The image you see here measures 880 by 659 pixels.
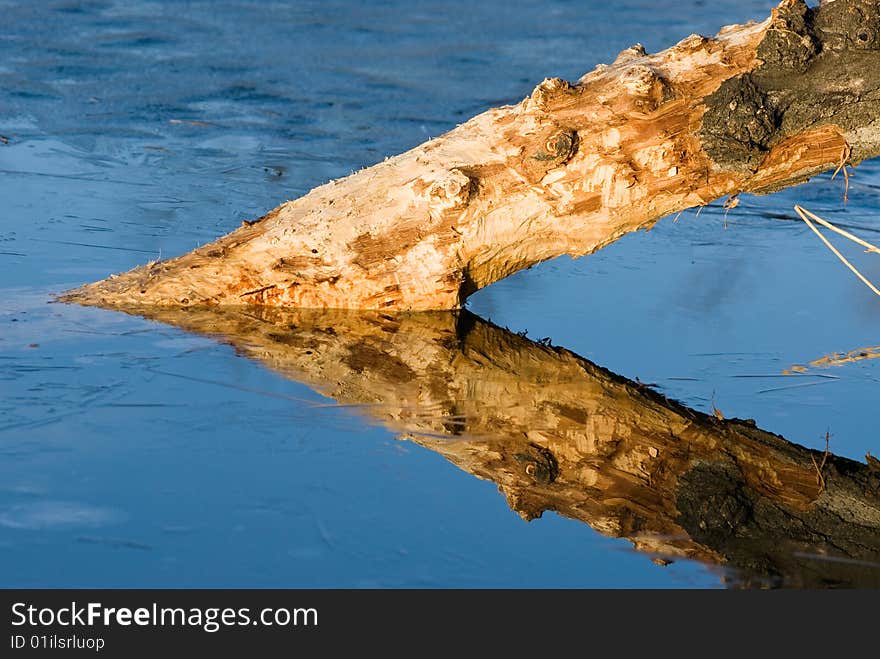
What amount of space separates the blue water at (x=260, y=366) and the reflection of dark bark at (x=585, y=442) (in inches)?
5.0

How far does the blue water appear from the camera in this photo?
3430 millimetres

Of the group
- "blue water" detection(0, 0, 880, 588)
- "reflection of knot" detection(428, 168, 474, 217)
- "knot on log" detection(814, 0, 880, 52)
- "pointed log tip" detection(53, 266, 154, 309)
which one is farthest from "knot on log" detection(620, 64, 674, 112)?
"pointed log tip" detection(53, 266, 154, 309)

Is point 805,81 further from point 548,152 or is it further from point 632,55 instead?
point 548,152

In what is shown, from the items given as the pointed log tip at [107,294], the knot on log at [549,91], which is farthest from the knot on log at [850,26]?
the pointed log tip at [107,294]

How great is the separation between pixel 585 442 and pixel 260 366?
50.4 inches

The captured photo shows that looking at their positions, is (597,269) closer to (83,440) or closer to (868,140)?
(868,140)

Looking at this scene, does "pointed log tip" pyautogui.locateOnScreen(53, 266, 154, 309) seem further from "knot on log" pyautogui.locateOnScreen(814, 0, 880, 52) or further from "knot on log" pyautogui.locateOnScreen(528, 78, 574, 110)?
"knot on log" pyautogui.locateOnScreen(814, 0, 880, 52)

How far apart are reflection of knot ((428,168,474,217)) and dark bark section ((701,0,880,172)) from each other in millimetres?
913

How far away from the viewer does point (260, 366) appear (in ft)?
15.4

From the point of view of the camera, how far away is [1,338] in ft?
15.9

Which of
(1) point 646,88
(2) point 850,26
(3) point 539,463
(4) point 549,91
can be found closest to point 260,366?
(3) point 539,463

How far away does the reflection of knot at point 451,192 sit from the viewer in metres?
4.69

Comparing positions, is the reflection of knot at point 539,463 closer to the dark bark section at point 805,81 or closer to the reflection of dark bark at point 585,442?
the reflection of dark bark at point 585,442
